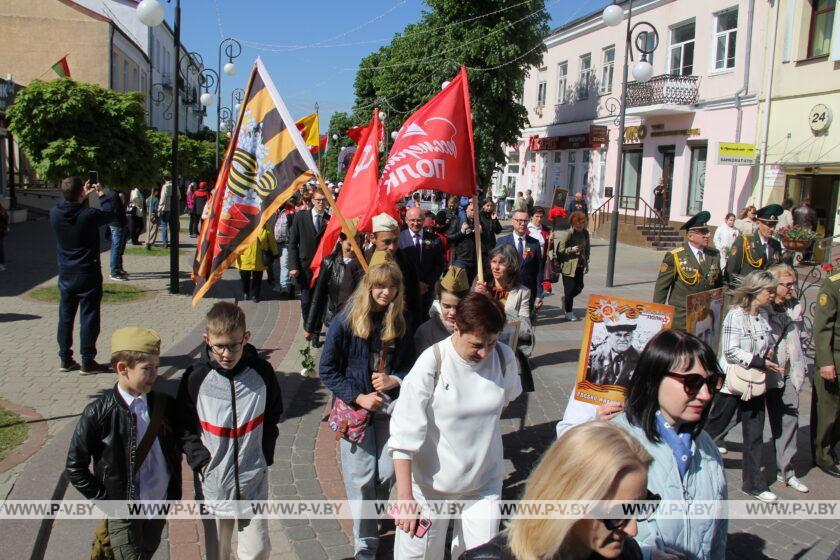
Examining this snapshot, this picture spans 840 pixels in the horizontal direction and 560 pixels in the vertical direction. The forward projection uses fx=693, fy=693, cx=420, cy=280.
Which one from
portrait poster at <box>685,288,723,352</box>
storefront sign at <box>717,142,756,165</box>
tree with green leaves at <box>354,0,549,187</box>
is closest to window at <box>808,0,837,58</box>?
storefront sign at <box>717,142,756,165</box>

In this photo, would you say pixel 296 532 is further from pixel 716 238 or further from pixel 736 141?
pixel 736 141

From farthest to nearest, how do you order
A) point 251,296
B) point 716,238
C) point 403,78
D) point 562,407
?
point 403,78 → point 716,238 → point 251,296 → point 562,407

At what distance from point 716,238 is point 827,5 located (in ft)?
31.3

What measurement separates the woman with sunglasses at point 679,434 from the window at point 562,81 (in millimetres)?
33905

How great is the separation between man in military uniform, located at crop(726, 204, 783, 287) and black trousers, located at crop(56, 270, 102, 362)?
732 cm

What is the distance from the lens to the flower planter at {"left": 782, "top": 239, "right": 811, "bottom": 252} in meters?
15.5

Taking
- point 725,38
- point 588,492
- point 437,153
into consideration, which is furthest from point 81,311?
point 725,38

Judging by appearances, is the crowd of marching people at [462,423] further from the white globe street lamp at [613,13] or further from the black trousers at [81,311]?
the white globe street lamp at [613,13]

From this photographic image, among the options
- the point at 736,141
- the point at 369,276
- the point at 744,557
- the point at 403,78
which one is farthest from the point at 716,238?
the point at 403,78

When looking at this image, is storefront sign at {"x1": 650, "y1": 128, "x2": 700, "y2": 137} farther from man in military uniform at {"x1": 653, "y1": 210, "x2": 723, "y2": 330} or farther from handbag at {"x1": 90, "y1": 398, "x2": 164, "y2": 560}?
handbag at {"x1": 90, "y1": 398, "x2": 164, "y2": 560}

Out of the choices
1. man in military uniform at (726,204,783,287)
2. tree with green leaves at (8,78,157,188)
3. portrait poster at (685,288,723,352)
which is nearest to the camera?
portrait poster at (685,288,723,352)

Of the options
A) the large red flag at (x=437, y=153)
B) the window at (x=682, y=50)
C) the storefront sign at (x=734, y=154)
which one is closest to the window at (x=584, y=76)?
the window at (x=682, y=50)

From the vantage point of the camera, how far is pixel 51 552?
392 cm

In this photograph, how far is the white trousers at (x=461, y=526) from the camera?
3.19 metres
